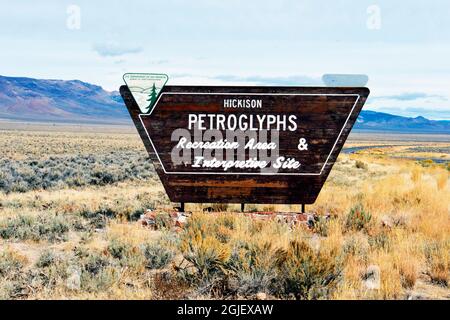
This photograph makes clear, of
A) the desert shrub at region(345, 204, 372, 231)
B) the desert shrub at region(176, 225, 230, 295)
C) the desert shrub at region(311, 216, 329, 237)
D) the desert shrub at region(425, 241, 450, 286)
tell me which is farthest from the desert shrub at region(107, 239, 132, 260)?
the desert shrub at region(425, 241, 450, 286)

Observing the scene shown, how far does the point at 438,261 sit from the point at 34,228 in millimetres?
6595

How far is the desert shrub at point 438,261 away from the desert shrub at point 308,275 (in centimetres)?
132

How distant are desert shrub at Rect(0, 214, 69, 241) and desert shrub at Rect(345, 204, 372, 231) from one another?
500 centimetres

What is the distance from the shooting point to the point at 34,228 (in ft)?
28.6

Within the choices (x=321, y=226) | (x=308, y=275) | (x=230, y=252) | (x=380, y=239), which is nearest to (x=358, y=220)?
(x=321, y=226)

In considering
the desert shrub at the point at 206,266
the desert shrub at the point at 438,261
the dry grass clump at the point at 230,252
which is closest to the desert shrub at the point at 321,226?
the dry grass clump at the point at 230,252

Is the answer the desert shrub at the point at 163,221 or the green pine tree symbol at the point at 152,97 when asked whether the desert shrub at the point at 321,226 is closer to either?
the desert shrub at the point at 163,221

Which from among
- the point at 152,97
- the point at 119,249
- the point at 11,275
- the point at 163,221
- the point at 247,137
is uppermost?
the point at 152,97

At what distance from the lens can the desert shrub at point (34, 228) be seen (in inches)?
329

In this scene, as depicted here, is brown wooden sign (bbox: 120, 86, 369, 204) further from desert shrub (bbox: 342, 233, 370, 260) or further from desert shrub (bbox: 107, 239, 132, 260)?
desert shrub (bbox: 107, 239, 132, 260)

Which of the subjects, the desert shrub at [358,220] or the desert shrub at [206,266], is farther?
the desert shrub at [358,220]

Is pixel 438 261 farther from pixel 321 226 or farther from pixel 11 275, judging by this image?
pixel 11 275
